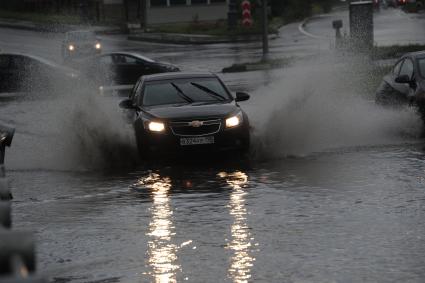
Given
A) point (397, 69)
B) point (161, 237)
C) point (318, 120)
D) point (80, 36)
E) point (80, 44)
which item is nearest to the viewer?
point (161, 237)

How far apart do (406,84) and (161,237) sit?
33.3 ft

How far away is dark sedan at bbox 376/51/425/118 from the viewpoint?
19277mm

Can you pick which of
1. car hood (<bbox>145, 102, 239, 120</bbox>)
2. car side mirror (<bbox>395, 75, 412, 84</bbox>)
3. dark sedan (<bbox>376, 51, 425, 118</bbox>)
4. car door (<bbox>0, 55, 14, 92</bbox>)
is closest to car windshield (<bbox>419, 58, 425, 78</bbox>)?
dark sedan (<bbox>376, 51, 425, 118</bbox>)

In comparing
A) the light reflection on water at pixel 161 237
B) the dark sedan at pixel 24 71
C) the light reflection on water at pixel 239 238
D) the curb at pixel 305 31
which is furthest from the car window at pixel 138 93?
the curb at pixel 305 31

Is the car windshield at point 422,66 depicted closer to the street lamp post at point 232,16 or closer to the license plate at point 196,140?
the license plate at point 196,140

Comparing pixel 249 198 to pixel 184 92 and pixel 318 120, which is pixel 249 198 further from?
pixel 318 120

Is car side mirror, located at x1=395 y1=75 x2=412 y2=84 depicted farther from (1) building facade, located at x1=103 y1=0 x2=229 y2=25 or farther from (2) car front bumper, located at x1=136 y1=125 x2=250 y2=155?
(1) building facade, located at x1=103 y1=0 x2=229 y2=25

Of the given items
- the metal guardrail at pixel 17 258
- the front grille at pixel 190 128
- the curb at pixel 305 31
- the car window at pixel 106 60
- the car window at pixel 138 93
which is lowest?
the curb at pixel 305 31

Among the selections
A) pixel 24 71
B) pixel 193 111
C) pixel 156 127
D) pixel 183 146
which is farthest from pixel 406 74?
Answer: pixel 24 71

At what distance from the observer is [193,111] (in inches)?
661

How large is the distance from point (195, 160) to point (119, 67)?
22.7 metres

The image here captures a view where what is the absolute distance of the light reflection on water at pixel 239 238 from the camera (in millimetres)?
9008

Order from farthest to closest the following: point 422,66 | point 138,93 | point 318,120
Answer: point 422,66, point 318,120, point 138,93

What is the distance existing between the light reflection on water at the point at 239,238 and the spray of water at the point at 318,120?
141 inches
